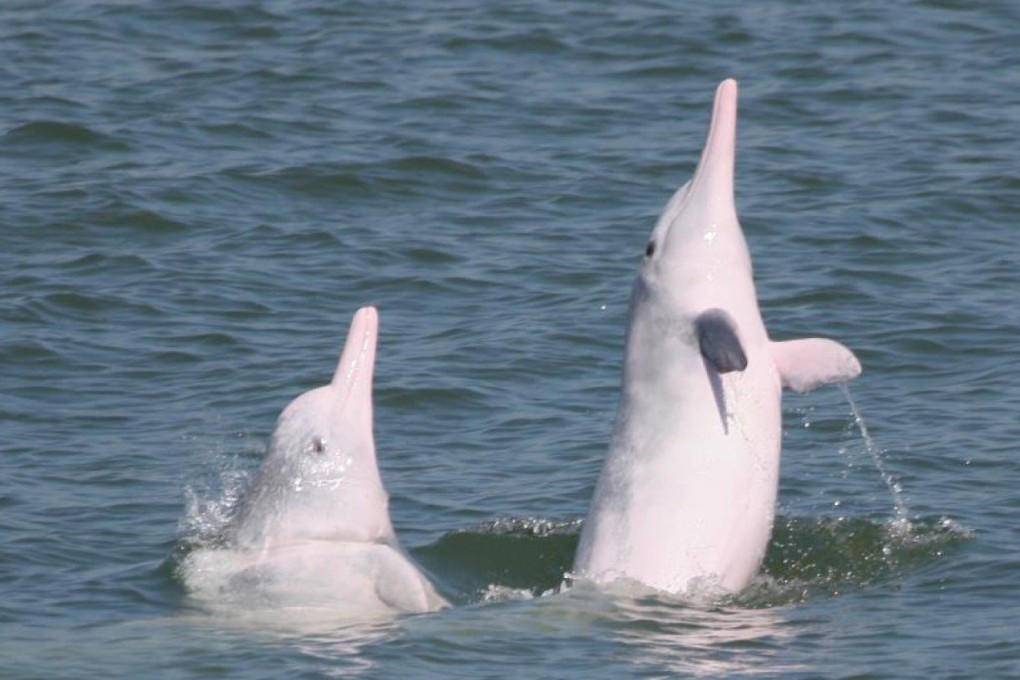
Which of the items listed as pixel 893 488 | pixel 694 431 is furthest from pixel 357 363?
pixel 893 488

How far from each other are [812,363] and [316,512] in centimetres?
305

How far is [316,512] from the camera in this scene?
1370cm

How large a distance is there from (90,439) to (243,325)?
274 centimetres

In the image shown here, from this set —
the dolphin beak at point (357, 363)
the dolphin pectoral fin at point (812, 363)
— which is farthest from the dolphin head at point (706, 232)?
the dolphin beak at point (357, 363)

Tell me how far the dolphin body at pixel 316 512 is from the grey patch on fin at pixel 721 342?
2109mm

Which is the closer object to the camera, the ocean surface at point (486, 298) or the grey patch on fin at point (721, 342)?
the grey patch on fin at point (721, 342)

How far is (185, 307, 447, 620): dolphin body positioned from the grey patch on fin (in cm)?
211

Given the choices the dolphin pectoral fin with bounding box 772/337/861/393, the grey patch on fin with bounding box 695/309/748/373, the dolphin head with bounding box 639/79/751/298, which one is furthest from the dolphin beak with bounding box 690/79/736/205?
the dolphin pectoral fin with bounding box 772/337/861/393

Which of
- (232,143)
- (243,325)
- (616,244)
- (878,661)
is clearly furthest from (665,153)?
(878,661)

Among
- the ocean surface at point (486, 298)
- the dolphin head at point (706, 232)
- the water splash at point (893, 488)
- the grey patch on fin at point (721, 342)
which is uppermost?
the dolphin head at point (706, 232)

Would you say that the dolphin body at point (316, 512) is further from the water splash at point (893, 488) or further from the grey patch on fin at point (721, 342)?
the water splash at point (893, 488)

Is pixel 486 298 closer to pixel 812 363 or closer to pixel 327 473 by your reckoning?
pixel 327 473

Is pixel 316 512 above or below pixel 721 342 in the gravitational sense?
below

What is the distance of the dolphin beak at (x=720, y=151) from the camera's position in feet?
43.5
